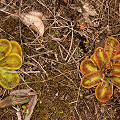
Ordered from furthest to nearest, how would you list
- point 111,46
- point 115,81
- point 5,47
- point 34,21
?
point 111,46 < point 115,81 < point 34,21 < point 5,47

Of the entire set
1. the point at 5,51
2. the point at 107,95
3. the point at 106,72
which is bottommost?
the point at 107,95

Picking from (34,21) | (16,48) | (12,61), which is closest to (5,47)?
(16,48)

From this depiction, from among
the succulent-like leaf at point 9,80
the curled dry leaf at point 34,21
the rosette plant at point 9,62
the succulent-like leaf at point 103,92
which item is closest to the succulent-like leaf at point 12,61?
the rosette plant at point 9,62

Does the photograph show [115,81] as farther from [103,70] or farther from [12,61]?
[12,61]

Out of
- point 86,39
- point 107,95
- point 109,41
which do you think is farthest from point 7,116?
point 109,41

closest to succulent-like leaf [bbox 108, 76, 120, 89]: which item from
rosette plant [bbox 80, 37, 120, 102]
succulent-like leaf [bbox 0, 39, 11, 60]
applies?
rosette plant [bbox 80, 37, 120, 102]

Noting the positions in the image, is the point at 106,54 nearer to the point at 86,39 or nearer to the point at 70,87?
the point at 86,39

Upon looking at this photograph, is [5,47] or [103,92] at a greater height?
[5,47]
